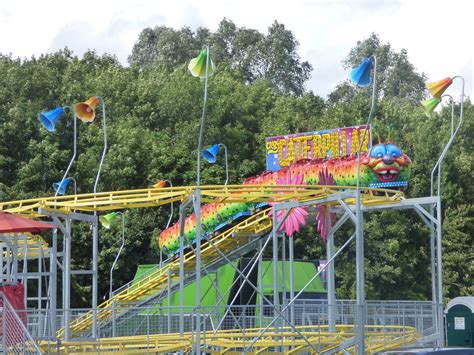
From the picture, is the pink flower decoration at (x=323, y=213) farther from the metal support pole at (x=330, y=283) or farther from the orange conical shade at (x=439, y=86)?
the orange conical shade at (x=439, y=86)

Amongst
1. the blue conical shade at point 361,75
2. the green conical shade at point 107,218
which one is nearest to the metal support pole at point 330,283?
the blue conical shade at point 361,75

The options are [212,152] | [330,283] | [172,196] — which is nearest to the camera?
[172,196]

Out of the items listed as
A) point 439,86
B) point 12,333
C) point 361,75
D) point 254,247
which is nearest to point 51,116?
point 361,75

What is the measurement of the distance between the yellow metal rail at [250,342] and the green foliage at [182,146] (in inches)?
813

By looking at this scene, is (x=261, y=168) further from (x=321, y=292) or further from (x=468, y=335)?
(x=468, y=335)

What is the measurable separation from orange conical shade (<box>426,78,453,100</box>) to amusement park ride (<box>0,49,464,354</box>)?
0.10 feet

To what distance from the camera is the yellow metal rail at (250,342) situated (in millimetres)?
22281

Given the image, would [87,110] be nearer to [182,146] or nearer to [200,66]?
[200,66]

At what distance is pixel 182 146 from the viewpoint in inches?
2018

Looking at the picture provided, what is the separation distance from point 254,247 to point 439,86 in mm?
10098

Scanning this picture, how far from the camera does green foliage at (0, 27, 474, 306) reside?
155 feet

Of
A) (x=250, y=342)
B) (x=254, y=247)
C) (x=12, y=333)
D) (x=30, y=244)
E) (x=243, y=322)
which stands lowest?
(x=250, y=342)

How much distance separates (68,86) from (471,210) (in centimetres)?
1994

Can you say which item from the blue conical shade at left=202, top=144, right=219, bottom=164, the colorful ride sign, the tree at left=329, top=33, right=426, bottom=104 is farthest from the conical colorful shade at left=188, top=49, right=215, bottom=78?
the tree at left=329, top=33, right=426, bottom=104
